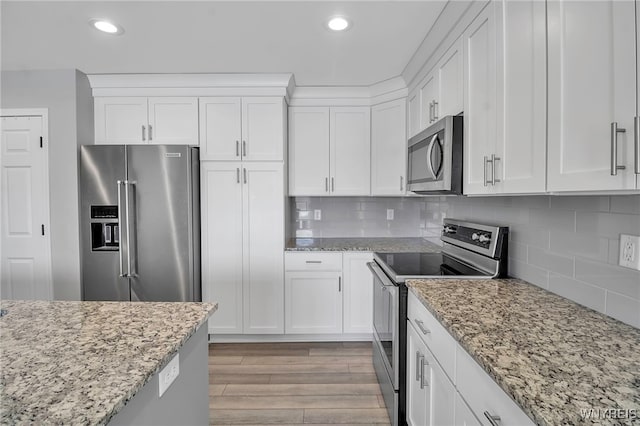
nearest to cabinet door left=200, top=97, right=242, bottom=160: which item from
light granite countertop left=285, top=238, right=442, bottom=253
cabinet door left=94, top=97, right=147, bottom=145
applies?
cabinet door left=94, top=97, right=147, bottom=145

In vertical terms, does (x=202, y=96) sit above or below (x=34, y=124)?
above

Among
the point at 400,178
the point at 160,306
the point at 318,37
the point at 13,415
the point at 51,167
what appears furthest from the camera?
the point at 400,178

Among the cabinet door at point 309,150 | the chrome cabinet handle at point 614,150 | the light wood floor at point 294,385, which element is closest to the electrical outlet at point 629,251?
the chrome cabinet handle at point 614,150

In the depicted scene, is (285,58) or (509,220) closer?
(509,220)

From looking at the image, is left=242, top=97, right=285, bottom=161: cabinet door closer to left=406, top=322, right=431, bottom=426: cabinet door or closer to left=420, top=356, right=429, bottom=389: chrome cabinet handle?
left=406, top=322, right=431, bottom=426: cabinet door

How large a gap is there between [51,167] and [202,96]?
138cm

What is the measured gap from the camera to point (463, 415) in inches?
44.1

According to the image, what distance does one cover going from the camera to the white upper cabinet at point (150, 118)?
2980mm

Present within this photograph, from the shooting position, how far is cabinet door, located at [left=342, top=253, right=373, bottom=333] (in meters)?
3.03

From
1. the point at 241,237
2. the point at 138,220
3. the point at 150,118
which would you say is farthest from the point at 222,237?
the point at 150,118

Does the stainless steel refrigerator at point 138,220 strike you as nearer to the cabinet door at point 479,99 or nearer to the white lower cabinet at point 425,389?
the white lower cabinet at point 425,389

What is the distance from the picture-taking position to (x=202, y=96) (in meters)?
2.98

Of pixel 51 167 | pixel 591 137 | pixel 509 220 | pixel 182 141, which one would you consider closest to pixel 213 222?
pixel 182 141

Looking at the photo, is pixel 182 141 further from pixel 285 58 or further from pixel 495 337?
pixel 495 337
